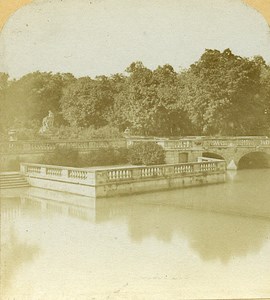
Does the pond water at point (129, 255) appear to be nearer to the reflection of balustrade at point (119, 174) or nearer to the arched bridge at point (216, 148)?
the reflection of balustrade at point (119, 174)

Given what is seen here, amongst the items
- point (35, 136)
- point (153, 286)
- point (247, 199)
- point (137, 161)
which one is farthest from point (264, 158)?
point (153, 286)

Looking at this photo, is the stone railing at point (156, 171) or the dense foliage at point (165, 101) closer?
the dense foliage at point (165, 101)

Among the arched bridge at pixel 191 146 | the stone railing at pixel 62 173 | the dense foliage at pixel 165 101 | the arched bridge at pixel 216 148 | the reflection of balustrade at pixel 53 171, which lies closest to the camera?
the dense foliage at pixel 165 101

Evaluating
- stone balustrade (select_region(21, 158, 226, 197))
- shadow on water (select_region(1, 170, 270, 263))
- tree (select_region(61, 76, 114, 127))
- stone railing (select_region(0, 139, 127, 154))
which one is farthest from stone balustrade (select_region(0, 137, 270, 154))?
shadow on water (select_region(1, 170, 270, 263))

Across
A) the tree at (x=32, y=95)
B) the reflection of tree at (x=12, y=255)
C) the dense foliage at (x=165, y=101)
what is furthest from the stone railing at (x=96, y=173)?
the reflection of tree at (x=12, y=255)

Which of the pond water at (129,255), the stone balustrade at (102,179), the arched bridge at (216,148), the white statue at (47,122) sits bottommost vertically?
the pond water at (129,255)

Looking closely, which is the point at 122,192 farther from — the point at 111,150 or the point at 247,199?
the point at 111,150
